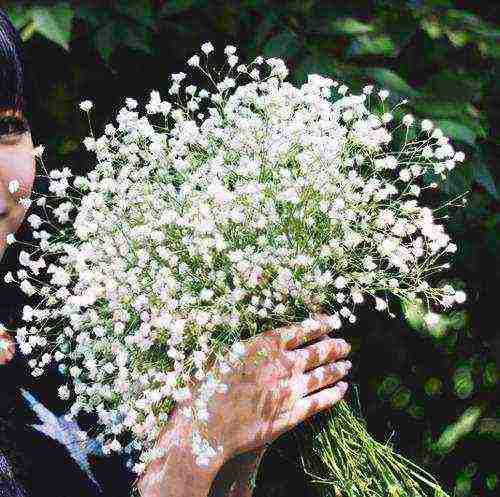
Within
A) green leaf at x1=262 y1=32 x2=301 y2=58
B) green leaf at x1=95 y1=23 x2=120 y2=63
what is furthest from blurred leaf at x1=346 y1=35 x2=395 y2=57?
green leaf at x1=95 y1=23 x2=120 y2=63

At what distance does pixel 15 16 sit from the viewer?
243 centimetres

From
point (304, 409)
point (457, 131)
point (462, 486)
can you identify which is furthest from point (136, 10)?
point (462, 486)

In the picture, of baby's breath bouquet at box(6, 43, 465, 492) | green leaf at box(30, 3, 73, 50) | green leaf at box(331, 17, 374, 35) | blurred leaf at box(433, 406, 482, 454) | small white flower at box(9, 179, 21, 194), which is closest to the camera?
baby's breath bouquet at box(6, 43, 465, 492)

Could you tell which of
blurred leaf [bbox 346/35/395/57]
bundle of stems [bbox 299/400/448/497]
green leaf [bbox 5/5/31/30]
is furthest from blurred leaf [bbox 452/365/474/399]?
green leaf [bbox 5/5/31/30]

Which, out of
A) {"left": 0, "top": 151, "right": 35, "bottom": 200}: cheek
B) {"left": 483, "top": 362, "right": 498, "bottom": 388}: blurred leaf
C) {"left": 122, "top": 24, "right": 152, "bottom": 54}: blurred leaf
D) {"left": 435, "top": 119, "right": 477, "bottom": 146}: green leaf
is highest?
{"left": 122, "top": 24, "right": 152, "bottom": 54}: blurred leaf

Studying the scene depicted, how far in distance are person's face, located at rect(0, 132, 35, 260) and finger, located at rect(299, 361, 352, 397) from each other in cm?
73

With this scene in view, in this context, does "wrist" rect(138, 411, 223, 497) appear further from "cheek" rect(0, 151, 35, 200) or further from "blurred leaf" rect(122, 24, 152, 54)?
"blurred leaf" rect(122, 24, 152, 54)

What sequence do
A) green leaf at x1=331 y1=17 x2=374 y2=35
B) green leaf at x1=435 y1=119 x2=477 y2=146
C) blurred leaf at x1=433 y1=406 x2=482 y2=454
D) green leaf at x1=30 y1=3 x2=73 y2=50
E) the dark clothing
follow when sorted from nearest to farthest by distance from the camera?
the dark clothing < green leaf at x1=30 y1=3 x2=73 y2=50 < green leaf at x1=435 y1=119 x2=477 y2=146 < green leaf at x1=331 y1=17 x2=374 y2=35 < blurred leaf at x1=433 y1=406 x2=482 y2=454

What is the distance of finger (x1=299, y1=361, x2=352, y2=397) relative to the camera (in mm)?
2121

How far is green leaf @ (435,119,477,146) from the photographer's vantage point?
2.45 metres

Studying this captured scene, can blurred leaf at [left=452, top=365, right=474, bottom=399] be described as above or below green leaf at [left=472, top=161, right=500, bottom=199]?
below

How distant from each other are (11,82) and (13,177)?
21 cm

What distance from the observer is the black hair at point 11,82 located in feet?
7.42

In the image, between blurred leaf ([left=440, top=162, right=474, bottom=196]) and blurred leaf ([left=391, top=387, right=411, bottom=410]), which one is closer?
blurred leaf ([left=440, top=162, right=474, bottom=196])
